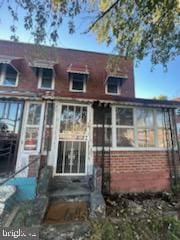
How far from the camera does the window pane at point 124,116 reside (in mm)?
6430

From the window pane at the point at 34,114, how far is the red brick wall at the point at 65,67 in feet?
13.0

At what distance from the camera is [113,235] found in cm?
293

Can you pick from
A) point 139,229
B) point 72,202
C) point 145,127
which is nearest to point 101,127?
point 145,127

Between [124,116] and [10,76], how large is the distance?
25.5 feet

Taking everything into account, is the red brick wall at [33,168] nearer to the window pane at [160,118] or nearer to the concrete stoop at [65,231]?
the concrete stoop at [65,231]

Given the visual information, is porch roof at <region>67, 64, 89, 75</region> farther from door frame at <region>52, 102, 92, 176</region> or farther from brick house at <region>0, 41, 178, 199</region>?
door frame at <region>52, 102, 92, 176</region>

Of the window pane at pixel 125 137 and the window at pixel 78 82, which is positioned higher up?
the window at pixel 78 82

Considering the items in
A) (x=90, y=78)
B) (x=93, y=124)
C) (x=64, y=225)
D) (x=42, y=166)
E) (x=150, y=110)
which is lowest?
(x=64, y=225)

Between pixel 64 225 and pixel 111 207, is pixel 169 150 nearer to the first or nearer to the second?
pixel 111 207

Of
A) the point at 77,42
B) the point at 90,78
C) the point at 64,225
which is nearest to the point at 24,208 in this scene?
the point at 64,225

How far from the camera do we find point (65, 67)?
1098 cm

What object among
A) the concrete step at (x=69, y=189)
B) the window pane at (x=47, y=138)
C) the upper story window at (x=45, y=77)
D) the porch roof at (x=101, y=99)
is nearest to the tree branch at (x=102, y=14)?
the porch roof at (x=101, y=99)

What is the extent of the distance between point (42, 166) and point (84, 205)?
6.50 feet

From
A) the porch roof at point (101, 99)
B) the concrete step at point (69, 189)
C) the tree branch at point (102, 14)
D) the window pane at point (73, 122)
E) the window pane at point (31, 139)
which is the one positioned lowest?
the concrete step at point (69, 189)
